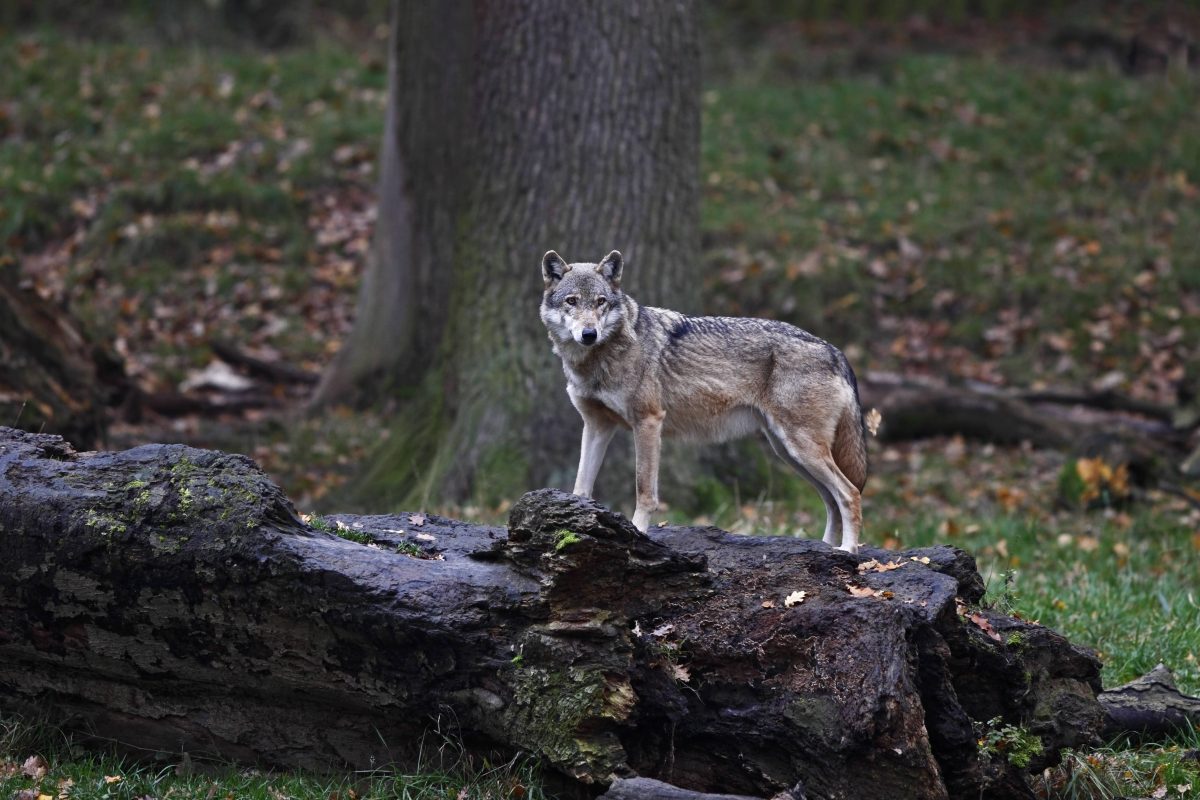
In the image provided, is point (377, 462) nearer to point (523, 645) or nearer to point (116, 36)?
point (523, 645)

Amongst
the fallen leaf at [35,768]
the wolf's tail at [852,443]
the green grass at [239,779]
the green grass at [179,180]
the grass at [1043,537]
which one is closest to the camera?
the green grass at [239,779]

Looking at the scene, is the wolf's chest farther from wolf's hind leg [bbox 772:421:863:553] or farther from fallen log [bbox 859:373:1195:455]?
fallen log [bbox 859:373:1195:455]

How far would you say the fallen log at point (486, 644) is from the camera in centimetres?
446

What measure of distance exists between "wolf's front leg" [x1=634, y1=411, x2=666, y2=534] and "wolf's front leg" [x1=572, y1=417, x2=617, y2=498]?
0.21m

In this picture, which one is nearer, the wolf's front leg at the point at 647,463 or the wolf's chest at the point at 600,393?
the wolf's front leg at the point at 647,463

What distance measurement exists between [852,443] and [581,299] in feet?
5.85

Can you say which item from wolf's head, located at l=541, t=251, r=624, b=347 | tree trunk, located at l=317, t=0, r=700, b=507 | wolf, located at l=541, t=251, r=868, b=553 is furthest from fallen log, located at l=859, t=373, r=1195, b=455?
wolf's head, located at l=541, t=251, r=624, b=347

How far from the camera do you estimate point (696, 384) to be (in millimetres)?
6695

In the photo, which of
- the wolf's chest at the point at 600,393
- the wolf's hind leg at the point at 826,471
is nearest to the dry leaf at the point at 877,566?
the wolf's hind leg at the point at 826,471

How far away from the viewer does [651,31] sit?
955cm

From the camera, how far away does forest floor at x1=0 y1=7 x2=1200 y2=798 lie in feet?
37.7

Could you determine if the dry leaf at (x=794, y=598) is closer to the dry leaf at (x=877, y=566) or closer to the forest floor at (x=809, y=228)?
the dry leaf at (x=877, y=566)

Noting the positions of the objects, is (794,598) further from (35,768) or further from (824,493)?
(35,768)

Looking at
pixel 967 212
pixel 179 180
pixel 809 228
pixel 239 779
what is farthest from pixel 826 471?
pixel 179 180
